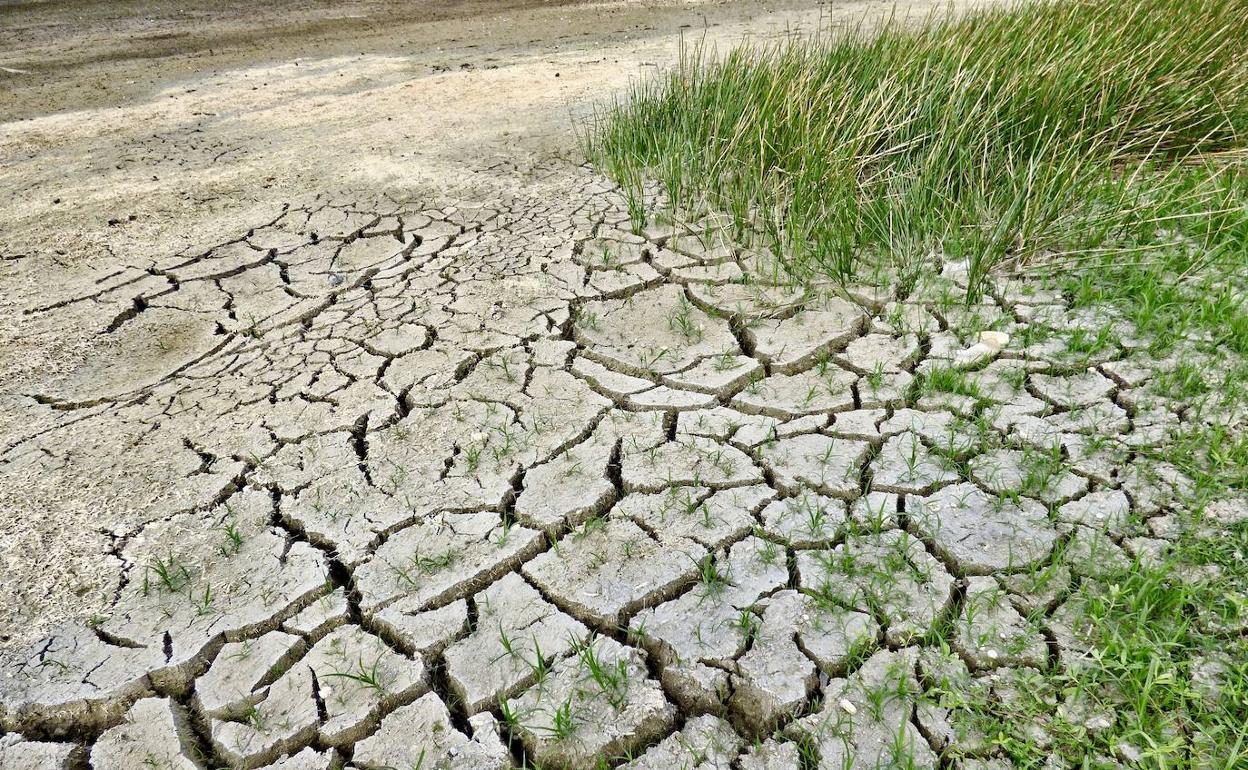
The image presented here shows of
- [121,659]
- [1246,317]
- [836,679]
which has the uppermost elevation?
[1246,317]

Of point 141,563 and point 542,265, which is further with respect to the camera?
point 542,265

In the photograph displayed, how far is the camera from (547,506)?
2.29m

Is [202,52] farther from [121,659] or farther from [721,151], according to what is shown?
[121,659]

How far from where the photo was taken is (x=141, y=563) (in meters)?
2.18

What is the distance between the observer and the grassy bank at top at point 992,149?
10.4ft

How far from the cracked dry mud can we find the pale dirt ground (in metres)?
0.17

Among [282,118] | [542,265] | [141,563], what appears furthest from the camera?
[282,118]

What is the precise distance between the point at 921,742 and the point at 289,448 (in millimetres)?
1813

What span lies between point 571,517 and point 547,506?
77mm

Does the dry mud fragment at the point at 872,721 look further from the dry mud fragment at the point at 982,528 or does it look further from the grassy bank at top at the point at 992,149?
the grassy bank at top at the point at 992,149

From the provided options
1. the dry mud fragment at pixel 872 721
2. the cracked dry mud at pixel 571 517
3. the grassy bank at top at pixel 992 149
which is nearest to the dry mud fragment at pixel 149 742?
the cracked dry mud at pixel 571 517

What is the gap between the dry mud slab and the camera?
1770mm

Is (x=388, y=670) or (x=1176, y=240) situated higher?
(x=1176, y=240)

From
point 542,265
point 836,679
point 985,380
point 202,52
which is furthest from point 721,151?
point 202,52
